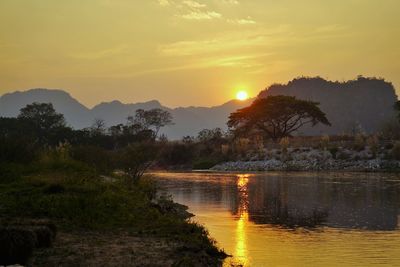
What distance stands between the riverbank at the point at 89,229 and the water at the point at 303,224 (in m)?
1.12

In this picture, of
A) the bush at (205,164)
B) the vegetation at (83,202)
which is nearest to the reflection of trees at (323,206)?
the vegetation at (83,202)

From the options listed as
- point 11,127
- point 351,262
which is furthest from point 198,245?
point 11,127

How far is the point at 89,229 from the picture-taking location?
12922 mm

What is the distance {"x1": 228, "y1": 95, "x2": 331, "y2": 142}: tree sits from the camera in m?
75.7

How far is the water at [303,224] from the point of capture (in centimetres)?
1177

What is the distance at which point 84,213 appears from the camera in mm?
14242

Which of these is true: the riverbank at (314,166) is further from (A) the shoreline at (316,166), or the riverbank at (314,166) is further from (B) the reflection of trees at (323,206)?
(B) the reflection of trees at (323,206)

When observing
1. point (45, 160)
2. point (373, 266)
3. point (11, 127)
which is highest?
point (11, 127)

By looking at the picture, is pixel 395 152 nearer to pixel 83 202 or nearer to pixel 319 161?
pixel 319 161

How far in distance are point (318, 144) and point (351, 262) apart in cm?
5070

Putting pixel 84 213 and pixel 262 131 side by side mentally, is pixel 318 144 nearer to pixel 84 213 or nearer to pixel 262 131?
pixel 262 131

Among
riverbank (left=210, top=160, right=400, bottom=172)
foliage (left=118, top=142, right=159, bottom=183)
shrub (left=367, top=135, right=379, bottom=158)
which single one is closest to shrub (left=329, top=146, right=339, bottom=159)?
riverbank (left=210, top=160, right=400, bottom=172)

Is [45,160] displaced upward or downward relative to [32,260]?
upward

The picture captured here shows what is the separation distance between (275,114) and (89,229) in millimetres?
64550
